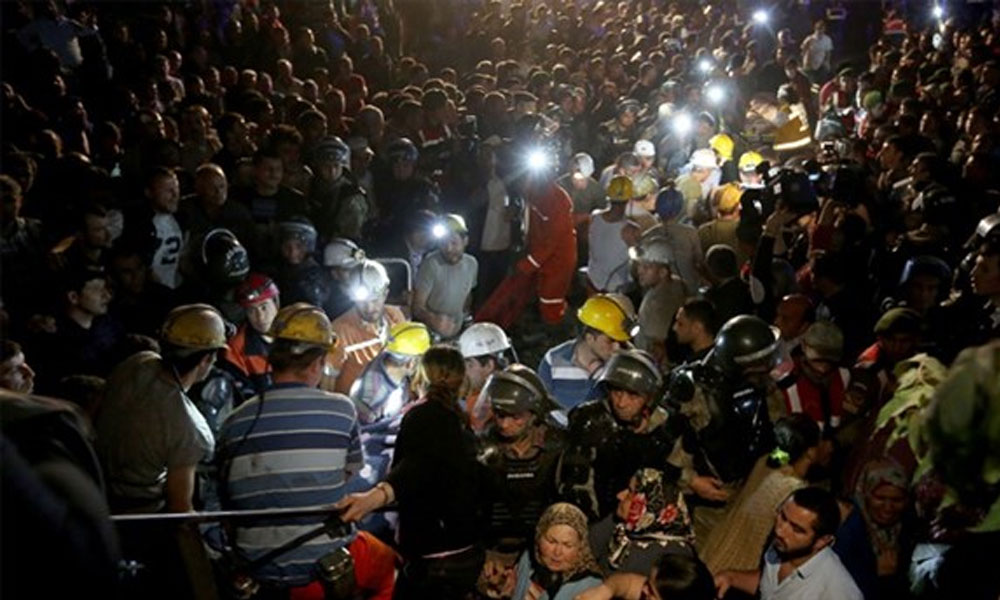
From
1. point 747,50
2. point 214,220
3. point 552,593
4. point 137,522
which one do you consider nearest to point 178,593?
point 137,522

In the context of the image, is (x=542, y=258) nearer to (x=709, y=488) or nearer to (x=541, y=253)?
(x=541, y=253)

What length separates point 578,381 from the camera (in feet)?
21.9

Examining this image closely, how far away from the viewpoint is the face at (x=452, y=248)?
26.7ft

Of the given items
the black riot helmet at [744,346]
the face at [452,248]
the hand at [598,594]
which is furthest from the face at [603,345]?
the hand at [598,594]

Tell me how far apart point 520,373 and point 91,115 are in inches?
320

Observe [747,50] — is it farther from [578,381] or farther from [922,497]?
[922,497]

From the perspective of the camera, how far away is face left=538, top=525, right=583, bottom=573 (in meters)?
4.68

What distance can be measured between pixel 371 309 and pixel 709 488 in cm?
272

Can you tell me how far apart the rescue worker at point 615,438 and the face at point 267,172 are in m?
3.97

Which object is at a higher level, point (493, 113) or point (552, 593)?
point (493, 113)

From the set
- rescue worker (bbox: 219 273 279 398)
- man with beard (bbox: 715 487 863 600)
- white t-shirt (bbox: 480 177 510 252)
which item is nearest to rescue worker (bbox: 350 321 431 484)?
rescue worker (bbox: 219 273 279 398)

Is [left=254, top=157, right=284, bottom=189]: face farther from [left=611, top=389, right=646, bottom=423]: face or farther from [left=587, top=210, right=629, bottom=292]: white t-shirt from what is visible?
[left=611, top=389, right=646, bottom=423]: face

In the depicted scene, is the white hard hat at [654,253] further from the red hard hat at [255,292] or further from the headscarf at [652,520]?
the headscarf at [652,520]

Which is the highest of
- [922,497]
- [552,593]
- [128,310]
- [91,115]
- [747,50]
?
[747,50]
